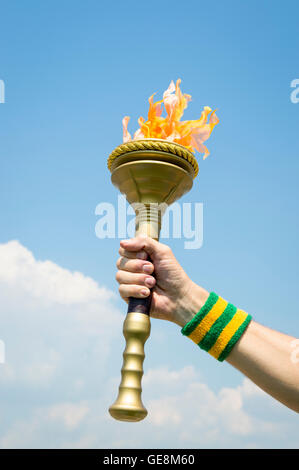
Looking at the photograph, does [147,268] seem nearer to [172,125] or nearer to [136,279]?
[136,279]

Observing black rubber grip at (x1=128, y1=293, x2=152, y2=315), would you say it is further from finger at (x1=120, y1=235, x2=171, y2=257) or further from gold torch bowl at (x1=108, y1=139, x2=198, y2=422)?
finger at (x1=120, y1=235, x2=171, y2=257)

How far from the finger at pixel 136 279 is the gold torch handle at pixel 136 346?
108 millimetres

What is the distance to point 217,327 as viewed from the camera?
2811mm

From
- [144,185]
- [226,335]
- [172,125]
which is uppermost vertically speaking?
[172,125]

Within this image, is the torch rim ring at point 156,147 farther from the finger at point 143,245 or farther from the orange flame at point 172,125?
the finger at point 143,245

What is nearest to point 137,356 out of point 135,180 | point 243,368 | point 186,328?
point 186,328

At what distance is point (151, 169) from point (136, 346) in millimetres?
1149

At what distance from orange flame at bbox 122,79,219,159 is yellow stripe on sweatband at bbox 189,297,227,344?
118 cm

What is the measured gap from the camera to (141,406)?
237 centimetres

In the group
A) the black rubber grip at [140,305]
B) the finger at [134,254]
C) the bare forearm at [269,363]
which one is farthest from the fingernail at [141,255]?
the bare forearm at [269,363]

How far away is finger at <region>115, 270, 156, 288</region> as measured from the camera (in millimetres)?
2799


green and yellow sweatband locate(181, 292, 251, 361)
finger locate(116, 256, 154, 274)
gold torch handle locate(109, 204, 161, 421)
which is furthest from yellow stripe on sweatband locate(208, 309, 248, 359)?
finger locate(116, 256, 154, 274)

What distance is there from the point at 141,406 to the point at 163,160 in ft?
5.06

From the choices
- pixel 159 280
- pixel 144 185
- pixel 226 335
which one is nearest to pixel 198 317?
pixel 226 335
